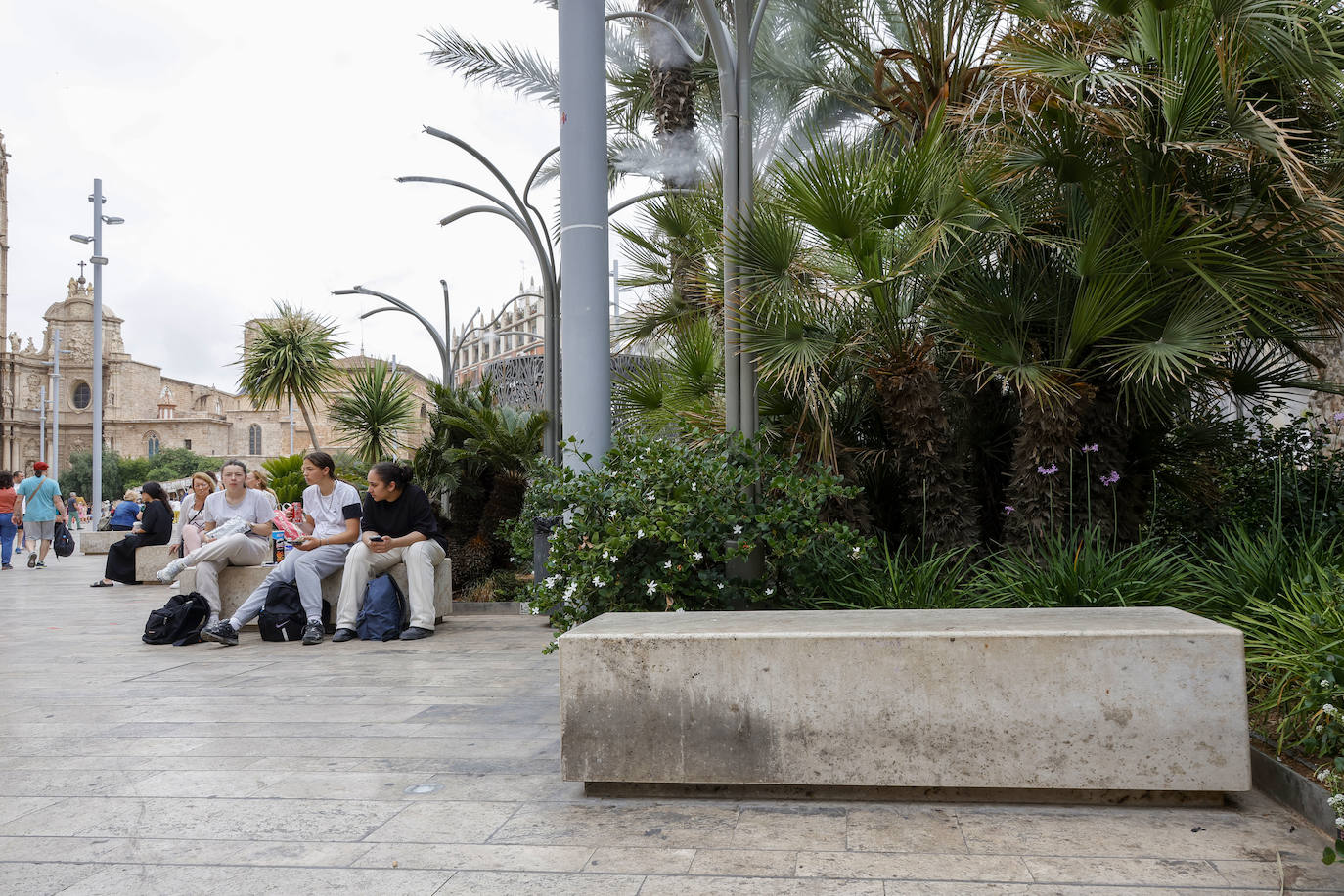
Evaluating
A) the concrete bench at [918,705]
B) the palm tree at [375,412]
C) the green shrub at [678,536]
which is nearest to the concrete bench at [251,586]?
the green shrub at [678,536]

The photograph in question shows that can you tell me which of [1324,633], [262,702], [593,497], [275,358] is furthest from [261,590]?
[275,358]

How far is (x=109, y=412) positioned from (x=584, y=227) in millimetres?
118489

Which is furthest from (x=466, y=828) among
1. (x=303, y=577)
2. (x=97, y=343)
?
(x=97, y=343)

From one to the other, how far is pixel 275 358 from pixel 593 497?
64.5 feet

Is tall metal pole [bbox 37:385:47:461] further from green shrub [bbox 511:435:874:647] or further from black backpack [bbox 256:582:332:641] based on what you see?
green shrub [bbox 511:435:874:647]

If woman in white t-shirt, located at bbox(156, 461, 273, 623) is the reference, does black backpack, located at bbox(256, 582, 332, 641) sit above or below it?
below

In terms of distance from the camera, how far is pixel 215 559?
8930 millimetres

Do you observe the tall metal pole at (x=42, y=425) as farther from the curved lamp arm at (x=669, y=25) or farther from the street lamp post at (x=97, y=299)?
the curved lamp arm at (x=669, y=25)

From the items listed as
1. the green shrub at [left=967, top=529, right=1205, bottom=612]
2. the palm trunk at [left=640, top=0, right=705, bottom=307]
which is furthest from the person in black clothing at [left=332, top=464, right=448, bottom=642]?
the palm trunk at [left=640, top=0, right=705, bottom=307]

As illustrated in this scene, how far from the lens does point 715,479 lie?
5.48m

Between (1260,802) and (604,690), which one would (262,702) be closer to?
(604,690)

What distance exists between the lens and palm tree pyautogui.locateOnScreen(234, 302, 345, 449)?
23141mm

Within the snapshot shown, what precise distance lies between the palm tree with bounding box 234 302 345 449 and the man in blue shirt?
447 cm

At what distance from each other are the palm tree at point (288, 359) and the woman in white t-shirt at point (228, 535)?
13883 mm
